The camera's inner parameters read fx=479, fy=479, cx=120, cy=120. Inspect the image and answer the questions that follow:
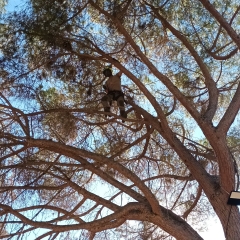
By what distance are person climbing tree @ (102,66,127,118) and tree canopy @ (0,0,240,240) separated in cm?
11

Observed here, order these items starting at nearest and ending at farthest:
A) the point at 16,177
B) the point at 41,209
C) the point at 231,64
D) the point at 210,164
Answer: the point at 41,209 → the point at 16,177 → the point at 210,164 → the point at 231,64

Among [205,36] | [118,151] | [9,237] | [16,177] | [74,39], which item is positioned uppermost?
[205,36]

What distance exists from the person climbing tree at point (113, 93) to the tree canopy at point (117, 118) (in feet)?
0.36

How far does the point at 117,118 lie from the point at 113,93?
39 centimetres

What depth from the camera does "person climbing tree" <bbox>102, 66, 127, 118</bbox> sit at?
4266mm

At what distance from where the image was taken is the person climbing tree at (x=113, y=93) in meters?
4.27

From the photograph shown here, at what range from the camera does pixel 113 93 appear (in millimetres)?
4289

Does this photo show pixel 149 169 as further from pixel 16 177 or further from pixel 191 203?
pixel 16 177

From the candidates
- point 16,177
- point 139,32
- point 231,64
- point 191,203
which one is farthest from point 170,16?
point 16,177

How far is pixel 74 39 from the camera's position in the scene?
4.22m

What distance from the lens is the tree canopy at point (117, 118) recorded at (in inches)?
141

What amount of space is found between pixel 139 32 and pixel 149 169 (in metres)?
1.37

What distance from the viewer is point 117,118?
3.97 meters

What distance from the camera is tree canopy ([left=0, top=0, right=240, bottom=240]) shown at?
141 inches
